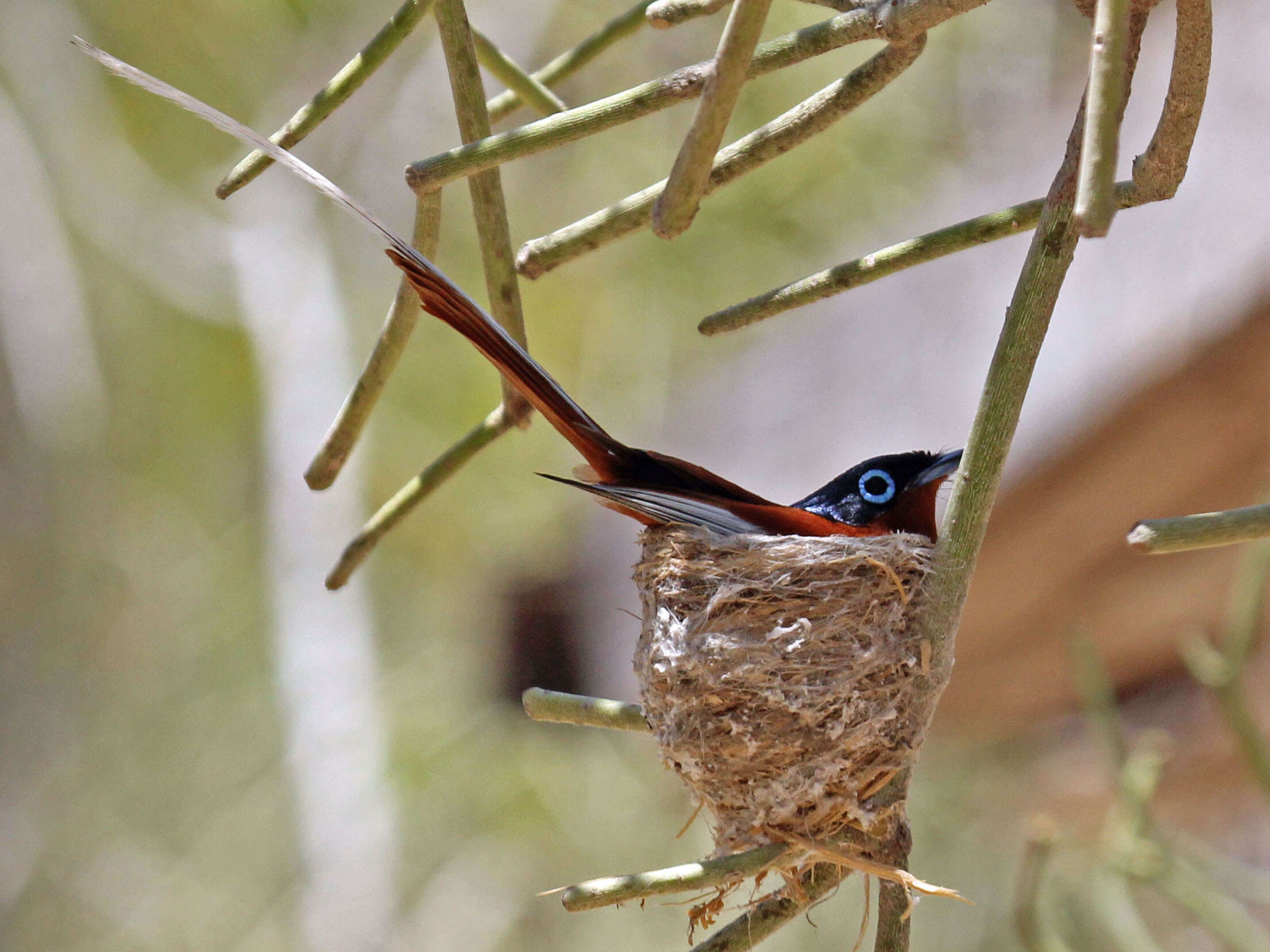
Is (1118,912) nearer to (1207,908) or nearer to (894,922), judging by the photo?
(1207,908)

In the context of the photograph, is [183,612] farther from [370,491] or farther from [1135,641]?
[1135,641]

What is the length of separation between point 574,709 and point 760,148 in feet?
2.75

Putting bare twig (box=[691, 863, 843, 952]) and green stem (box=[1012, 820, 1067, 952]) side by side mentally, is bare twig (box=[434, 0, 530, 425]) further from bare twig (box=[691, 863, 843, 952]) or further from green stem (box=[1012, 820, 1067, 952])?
green stem (box=[1012, 820, 1067, 952])

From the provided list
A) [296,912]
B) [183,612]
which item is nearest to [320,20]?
[183,612]

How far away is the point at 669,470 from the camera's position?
2.73 metres

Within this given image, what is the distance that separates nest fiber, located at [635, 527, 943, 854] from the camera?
1.95 m

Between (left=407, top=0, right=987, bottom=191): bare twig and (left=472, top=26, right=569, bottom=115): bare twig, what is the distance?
630 mm

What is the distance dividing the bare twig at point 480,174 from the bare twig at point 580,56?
38 cm

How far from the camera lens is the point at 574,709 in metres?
1.79

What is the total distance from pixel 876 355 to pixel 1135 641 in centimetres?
194

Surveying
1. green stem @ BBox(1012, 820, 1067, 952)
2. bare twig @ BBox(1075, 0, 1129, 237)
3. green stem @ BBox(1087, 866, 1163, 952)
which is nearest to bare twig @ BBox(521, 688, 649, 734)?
bare twig @ BBox(1075, 0, 1129, 237)

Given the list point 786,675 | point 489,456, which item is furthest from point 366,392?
point 489,456

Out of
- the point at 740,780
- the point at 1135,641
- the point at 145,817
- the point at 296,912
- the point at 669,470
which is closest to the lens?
the point at 740,780

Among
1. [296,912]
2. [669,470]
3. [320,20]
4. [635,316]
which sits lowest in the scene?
[296,912]
